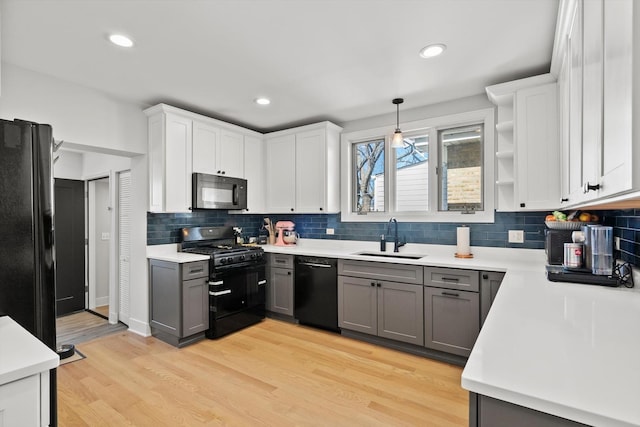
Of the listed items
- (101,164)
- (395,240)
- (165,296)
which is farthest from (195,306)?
(101,164)

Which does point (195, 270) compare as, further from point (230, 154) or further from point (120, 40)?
point (120, 40)

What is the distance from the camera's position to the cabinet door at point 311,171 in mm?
3900

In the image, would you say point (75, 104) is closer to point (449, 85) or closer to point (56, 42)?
point (56, 42)

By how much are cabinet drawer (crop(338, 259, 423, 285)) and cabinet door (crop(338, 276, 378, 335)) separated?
0.06m

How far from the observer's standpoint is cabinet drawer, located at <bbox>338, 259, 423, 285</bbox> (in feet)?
9.64

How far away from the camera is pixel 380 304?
3131 mm

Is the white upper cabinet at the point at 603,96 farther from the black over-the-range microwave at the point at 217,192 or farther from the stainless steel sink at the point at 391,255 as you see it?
the black over-the-range microwave at the point at 217,192

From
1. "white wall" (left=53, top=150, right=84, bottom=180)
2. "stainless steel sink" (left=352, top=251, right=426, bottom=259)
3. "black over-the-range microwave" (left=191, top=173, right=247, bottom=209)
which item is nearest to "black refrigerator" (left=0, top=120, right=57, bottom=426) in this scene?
"black over-the-range microwave" (left=191, top=173, right=247, bottom=209)

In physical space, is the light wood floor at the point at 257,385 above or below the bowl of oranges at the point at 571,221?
below

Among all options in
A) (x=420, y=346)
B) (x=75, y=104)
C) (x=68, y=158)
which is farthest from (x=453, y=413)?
(x=68, y=158)

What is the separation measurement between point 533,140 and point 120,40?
125 inches

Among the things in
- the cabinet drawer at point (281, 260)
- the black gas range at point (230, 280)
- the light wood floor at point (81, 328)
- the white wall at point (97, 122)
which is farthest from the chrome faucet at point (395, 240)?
the light wood floor at point (81, 328)

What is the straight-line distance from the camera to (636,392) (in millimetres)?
715

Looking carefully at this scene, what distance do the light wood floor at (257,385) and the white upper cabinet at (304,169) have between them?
1.68 m
